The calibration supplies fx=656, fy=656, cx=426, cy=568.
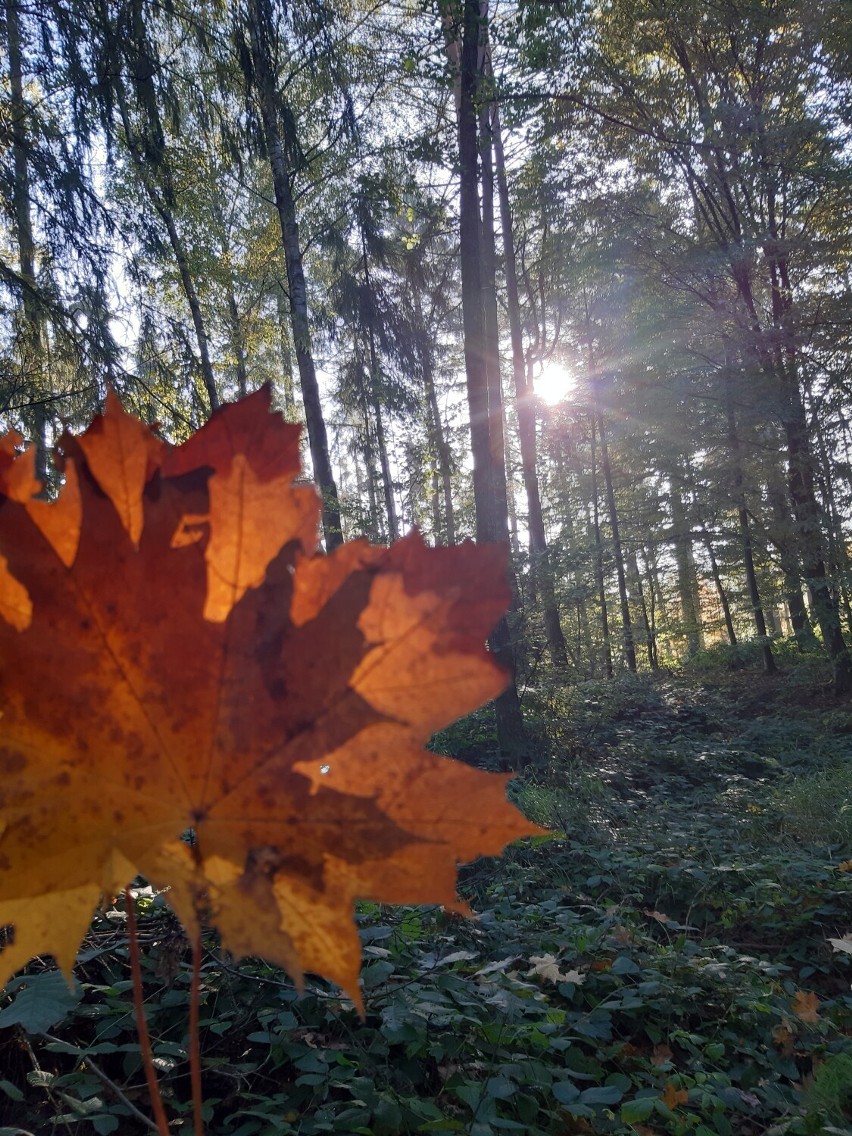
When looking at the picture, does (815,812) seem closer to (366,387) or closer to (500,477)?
(500,477)

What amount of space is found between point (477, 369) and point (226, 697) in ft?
20.4

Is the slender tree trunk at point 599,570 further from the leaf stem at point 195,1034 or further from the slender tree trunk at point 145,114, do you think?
the leaf stem at point 195,1034

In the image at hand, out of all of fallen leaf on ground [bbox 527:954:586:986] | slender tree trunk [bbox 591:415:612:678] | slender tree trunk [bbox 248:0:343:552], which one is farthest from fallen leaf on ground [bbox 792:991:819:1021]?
slender tree trunk [bbox 591:415:612:678]

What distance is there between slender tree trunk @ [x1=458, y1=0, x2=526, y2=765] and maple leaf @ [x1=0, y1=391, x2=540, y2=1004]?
5.59 m

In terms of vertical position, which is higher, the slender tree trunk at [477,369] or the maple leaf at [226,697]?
the slender tree trunk at [477,369]

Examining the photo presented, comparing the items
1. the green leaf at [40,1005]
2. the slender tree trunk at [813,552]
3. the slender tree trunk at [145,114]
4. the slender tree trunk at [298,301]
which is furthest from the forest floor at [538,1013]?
the slender tree trunk at [813,552]

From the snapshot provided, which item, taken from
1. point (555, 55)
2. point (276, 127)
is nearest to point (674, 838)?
point (276, 127)

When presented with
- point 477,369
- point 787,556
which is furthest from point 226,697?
point 787,556

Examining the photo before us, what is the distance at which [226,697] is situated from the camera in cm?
29

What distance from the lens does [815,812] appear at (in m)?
4.42

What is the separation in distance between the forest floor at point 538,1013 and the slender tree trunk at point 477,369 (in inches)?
64.4

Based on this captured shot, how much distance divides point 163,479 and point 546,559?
7.74 m

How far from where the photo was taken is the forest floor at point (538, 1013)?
1.21 meters

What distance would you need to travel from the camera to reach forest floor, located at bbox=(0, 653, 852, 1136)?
47.7 inches
